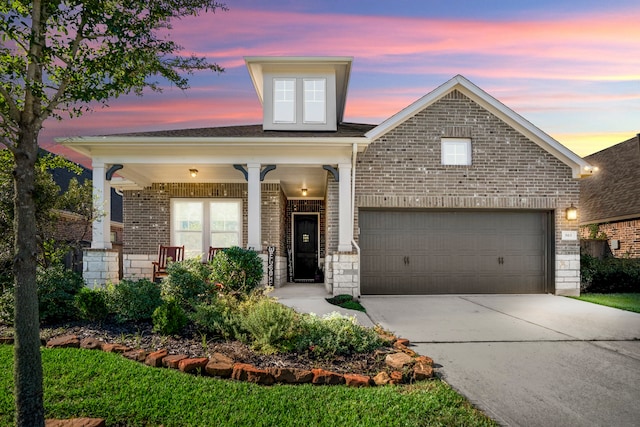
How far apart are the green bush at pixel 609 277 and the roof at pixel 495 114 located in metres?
2.73

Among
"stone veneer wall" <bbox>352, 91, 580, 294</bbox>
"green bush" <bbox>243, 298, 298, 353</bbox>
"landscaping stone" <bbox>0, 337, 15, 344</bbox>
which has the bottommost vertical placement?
"landscaping stone" <bbox>0, 337, 15, 344</bbox>

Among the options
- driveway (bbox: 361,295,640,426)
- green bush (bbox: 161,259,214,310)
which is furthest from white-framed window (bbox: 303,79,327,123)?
green bush (bbox: 161,259,214,310)

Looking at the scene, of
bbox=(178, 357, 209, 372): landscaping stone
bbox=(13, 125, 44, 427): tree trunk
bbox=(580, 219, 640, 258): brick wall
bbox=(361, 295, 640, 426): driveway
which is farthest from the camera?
bbox=(580, 219, 640, 258): brick wall

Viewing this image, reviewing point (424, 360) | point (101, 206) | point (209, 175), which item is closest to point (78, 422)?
point (424, 360)

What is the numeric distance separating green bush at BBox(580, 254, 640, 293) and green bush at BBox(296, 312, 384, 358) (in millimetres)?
8963

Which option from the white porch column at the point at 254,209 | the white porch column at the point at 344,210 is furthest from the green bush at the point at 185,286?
the white porch column at the point at 344,210

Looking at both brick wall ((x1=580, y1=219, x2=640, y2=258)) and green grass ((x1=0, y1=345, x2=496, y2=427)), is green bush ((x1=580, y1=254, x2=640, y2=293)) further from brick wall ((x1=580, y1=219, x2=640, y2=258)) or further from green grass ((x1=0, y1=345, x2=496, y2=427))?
green grass ((x1=0, y1=345, x2=496, y2=427))

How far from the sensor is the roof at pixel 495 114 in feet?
34.0

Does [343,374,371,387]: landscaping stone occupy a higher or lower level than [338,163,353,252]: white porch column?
lower

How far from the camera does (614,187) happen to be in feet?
55.5

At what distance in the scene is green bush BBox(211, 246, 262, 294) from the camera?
698 cm

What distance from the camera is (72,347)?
486 centimetres

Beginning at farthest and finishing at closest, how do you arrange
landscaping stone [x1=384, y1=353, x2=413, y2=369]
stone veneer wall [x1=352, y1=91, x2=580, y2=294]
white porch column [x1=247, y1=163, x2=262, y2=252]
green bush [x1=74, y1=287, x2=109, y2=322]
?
1. stone veneer wall [x1=352, y1=91, x2=580, y2=294]
2. white porch column [x1=247, y1=163, x2=262, y2=252]
3. green bush [x1=74, y1=287, x2=109, y2=322]
4. landscaping stone [x1=384, y1=353, x2=413, y2=369]

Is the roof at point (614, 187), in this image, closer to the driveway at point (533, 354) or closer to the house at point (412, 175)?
the house at point (412, 175)
